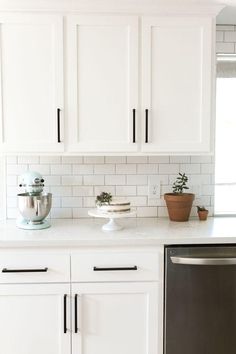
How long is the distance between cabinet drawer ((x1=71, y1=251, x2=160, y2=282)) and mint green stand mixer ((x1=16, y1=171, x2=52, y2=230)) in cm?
39

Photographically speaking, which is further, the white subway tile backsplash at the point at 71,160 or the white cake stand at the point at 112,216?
the white subway tile backsplash at the point at 71,160

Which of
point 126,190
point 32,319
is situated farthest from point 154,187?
point 32,319

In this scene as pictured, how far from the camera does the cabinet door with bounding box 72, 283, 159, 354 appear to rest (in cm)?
213

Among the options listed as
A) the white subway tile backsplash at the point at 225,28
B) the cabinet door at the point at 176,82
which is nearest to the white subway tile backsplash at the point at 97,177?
the cabinet door at the point at 176,82

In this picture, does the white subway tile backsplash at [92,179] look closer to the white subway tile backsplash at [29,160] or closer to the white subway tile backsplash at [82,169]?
the white subway tile backsplash at [82,169]

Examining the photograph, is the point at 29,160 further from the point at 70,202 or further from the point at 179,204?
the point at 179,204

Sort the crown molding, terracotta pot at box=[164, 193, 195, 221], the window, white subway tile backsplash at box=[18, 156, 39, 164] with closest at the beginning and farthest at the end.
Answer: the crown molding → terracotta pot at box=[164, 193, 195, 221] → white subway tile backsplash at box=[18, 156, 39, 164] → the window

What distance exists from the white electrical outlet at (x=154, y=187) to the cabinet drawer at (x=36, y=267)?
0.88m

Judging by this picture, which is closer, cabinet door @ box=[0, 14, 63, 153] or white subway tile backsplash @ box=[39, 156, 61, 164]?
cabinet door @ box=[0, 14, 63, 153]

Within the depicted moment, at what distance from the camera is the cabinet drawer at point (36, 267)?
6.87ft

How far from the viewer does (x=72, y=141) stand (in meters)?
2.34

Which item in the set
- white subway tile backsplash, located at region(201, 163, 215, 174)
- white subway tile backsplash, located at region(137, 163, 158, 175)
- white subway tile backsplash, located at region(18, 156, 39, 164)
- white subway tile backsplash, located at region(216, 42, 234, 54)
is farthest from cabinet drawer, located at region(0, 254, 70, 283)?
white subway tile backsplash, located at region(216, 42, 234, 54)

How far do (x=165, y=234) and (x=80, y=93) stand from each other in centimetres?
98

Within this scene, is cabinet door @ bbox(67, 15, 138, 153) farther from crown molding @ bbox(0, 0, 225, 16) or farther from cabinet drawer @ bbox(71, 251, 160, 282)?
cabinet drawer @ bbox(71, 251, 160, 282)
